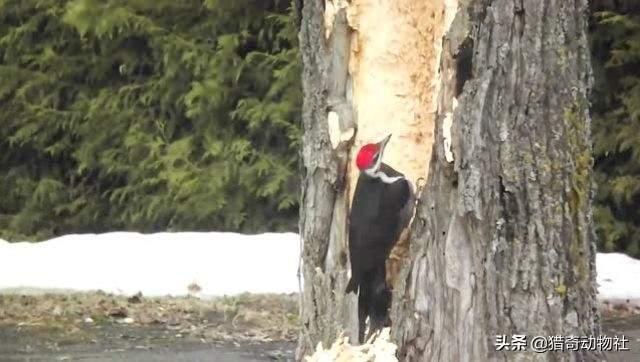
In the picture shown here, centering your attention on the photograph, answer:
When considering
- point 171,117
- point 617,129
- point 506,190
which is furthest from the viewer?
point 171,117

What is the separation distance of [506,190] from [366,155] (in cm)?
42

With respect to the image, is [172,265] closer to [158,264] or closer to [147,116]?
[158,264]

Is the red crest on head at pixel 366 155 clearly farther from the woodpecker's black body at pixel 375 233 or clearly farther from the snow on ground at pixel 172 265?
the snow on ground at pixel 172 265

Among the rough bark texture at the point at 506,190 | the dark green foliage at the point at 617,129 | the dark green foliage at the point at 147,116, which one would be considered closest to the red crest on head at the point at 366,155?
the rough bark texture at the point at 506,190

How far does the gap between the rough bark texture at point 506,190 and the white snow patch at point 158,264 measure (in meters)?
3.53

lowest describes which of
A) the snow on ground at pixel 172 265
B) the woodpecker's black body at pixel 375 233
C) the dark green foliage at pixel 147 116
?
the snow on ground at pixel 172 265

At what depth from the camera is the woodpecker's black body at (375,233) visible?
2.98m

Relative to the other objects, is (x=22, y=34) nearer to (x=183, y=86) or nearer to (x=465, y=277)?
(x=183, y=86)

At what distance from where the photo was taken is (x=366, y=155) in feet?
9.91

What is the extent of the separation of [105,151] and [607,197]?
4.08 metres

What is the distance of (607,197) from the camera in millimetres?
7645

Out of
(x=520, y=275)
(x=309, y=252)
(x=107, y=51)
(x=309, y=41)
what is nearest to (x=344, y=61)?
(x=309, y=41)

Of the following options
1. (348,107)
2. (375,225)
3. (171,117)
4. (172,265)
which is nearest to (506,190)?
(375,225)

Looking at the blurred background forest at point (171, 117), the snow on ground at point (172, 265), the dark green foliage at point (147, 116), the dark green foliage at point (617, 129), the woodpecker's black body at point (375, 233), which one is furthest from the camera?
the dark green foliage at point (147, 116)
